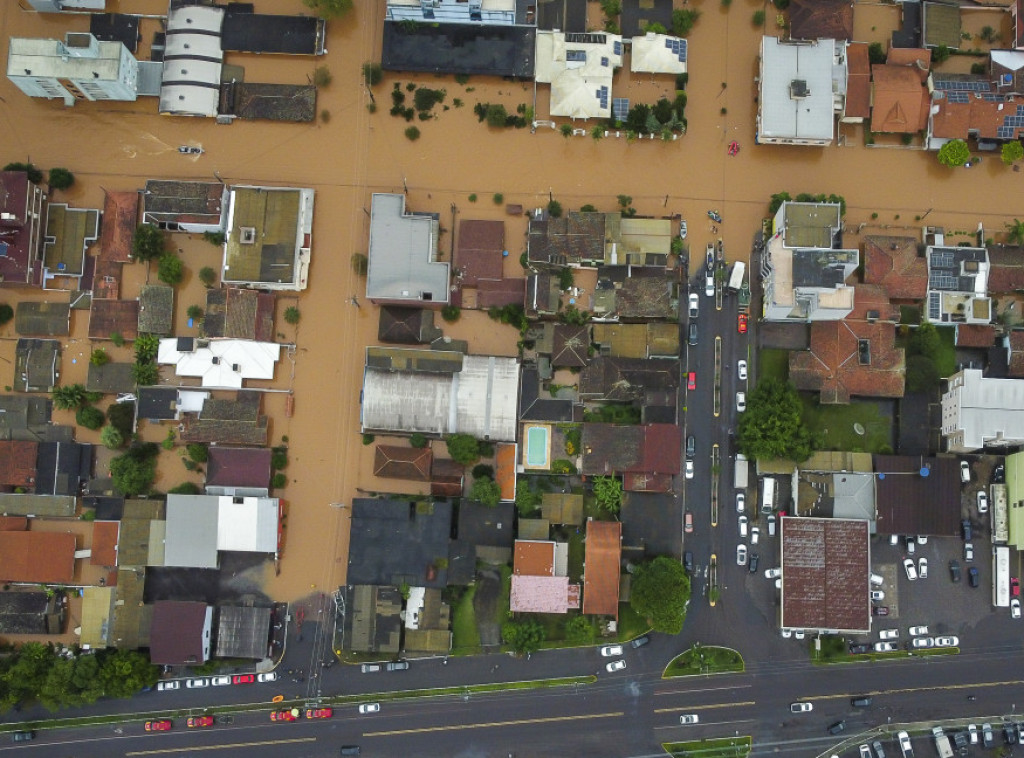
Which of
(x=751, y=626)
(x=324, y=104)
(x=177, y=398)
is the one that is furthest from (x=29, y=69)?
(x=751, y=626)

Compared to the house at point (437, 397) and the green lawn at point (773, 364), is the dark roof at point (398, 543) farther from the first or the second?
the green lawn at point (773, 364)

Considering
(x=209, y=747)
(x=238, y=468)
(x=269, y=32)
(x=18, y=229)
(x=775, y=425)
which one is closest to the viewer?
(x=775, y=425)

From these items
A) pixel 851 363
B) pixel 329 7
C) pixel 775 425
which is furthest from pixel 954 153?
pixel 329 7

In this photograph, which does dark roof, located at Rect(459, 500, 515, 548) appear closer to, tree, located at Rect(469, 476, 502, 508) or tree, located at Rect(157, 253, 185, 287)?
tree, located at Rect(469, 476, 502, 508)

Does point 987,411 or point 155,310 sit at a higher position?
point 155,310

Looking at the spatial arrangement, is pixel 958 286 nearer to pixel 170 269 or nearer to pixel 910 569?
pixel 910 569

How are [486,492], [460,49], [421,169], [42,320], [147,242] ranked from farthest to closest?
[421,169] → [460,49] → [42,320] → [147,242] → [486,492]

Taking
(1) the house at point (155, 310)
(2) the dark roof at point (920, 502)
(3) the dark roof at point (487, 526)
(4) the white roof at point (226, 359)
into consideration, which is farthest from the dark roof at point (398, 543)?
(2) the dark roof at point (920, 502)
